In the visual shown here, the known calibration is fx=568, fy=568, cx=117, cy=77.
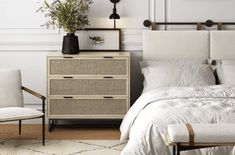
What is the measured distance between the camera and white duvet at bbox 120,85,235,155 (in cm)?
428

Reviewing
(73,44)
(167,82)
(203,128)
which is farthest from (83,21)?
(203,128)

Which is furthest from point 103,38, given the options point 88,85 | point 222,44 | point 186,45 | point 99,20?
point 222,44

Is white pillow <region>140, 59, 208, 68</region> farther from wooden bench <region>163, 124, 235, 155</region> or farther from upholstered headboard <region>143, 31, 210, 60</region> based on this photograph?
wooden bench <region>163, 124, 235, 155</region>

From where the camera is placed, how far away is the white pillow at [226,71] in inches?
224

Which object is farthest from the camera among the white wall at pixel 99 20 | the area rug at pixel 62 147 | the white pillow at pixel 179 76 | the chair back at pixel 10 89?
the white wall at pixel 99 20

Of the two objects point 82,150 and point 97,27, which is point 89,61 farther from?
point 82,150

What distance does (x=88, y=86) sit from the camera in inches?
233

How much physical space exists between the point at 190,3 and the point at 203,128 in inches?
112

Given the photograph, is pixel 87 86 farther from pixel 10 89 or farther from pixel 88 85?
pixel 10 89

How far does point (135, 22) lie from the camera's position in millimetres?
6285

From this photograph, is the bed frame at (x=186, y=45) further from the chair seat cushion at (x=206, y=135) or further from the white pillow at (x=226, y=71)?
the chair seat cushion at (x=206, y=135)

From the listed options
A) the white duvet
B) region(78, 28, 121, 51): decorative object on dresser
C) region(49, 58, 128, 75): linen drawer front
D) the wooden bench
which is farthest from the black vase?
the wooden bench

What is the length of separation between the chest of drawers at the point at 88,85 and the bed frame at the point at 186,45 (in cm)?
39

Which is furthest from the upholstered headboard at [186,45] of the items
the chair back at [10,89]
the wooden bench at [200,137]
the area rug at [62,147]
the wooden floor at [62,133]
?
the wooden bench at [200,137]
